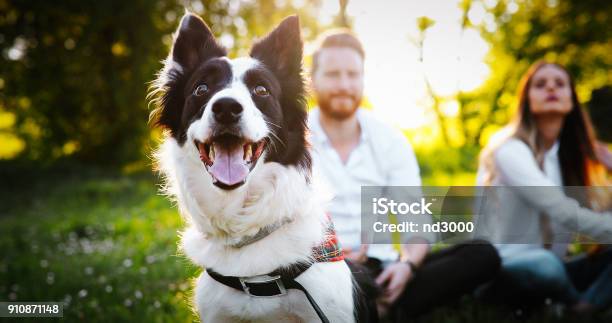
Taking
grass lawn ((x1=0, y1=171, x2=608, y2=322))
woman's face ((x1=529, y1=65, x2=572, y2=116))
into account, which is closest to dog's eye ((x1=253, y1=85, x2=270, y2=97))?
grass lawn ((x1=0, y1=171, x2=608, y2=322))

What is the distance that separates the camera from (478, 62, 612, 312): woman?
2967 millimetres

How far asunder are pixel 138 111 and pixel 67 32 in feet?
7.99

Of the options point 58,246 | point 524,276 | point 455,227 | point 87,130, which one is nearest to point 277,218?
point 455,227

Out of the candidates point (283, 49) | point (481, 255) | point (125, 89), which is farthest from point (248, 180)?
point (125, 89)

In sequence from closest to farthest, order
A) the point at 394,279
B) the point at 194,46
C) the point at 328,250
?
1. the point at 328,250
2. the point at 194,46
3. the point at 394,279

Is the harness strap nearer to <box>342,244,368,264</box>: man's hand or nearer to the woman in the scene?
<box>342,244,368,264</box>: man's hand

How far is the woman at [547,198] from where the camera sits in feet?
9.73

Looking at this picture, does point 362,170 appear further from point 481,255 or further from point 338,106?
point 481,255

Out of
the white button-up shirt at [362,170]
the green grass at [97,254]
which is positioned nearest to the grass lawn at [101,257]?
the green grass at [97,254]

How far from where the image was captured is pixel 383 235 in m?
2.99

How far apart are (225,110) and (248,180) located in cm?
33

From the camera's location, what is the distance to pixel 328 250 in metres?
2.10

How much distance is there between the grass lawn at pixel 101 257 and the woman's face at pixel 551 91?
1392 millimetres

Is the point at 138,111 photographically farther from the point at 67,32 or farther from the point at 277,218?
the point at 277,218
